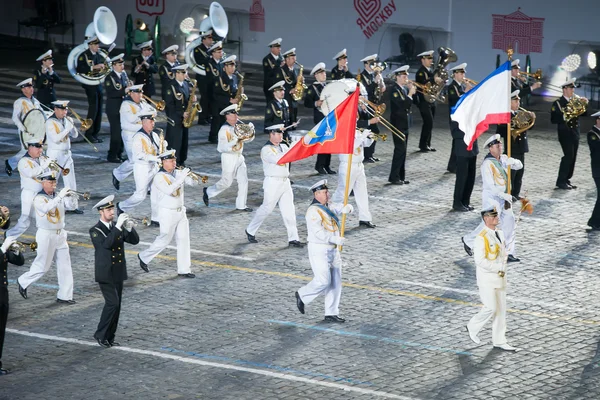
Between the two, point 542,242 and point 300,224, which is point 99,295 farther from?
point 542,242

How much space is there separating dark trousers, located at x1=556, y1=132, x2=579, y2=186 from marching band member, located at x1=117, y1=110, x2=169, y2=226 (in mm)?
7600

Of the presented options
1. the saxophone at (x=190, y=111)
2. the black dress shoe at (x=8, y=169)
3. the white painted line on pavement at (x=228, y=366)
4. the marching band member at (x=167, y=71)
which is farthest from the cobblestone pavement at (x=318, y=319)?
the marching band member at (x=167, y=71)

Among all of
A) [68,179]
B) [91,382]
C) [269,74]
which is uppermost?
[269,74]

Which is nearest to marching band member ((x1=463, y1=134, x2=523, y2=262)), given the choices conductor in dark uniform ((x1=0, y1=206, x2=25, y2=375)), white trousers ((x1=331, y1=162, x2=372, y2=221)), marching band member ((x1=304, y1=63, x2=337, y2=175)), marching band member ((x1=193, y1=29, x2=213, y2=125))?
white trousers ((x1=331, y1=162, x2=372, y2=221))

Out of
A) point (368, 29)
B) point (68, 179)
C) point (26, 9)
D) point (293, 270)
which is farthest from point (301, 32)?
point (293, 270)

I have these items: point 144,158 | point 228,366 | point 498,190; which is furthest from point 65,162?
point 228,366

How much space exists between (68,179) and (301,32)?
15032 mm

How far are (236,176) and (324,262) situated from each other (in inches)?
217

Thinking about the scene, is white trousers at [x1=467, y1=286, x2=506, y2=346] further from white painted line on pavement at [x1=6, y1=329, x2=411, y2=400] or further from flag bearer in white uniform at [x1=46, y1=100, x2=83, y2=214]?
flag bearer in white uniform at [x1=46, y1=100, x2=83, y2=214]

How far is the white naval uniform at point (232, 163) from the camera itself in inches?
763

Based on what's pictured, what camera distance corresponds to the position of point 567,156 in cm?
2128

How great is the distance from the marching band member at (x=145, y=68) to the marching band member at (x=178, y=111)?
11.3ft

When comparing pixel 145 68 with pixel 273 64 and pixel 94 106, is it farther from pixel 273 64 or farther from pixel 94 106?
pixel 273 64

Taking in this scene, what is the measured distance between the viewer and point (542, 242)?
17.9 meters
